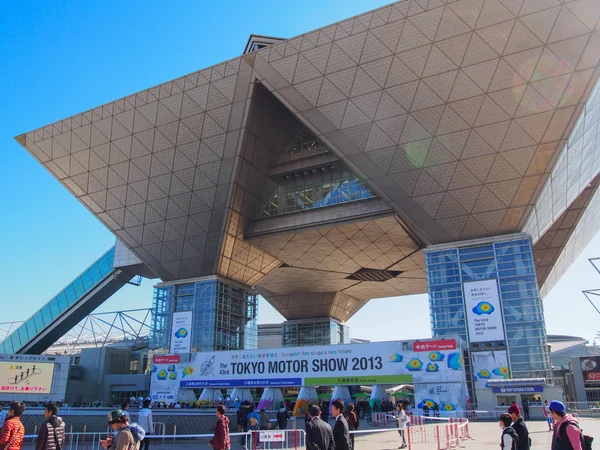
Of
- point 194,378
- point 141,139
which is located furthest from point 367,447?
point 141,139

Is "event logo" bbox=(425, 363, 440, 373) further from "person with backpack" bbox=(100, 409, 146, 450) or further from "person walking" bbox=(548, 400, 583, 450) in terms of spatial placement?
"person with backpack" bbox=(100, 409, 146, 450)

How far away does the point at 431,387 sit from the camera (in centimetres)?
3491

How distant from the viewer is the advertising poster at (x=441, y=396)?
33.8 meters

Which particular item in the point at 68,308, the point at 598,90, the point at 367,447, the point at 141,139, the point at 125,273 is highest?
the point at 141,139

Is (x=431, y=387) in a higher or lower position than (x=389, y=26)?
lower

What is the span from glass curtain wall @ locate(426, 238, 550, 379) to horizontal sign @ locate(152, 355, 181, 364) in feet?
71.5

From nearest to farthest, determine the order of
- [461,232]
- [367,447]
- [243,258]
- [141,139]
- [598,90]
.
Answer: [367,447] → [598,90] → [461,232] → [141,139] → [243,258]

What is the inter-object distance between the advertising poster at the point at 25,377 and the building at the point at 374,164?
10298mm

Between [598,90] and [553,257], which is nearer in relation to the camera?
[598,90]

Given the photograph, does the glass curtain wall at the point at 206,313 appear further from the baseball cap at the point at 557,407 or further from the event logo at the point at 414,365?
the baseball cap at the point at 557,407

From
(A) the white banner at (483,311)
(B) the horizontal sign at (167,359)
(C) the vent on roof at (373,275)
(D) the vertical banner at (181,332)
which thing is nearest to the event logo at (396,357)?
(A) the white banner at (483,311)

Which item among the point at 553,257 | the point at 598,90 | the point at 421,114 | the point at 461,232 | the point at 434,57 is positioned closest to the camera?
the point at 598,90

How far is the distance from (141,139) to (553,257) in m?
42.2

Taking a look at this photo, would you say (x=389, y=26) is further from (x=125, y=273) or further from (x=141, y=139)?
(x=125, y=273)
